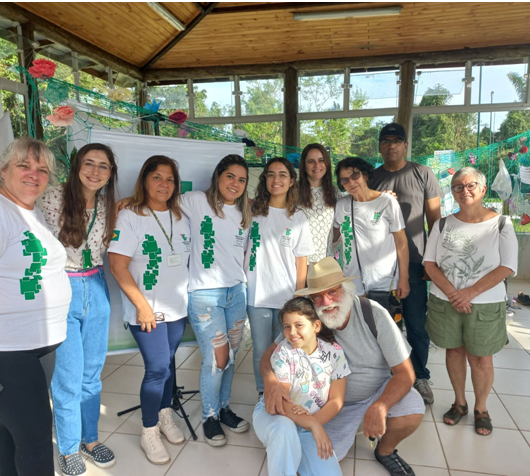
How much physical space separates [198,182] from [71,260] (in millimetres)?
974

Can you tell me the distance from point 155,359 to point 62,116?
1.31 metres

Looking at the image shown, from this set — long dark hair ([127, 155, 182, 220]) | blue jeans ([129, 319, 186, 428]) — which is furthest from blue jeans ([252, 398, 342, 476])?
long dark hair ([127, 155, 182, 220])

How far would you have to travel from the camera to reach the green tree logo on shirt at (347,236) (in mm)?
2463

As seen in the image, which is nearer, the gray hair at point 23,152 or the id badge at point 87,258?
→ the gray hair at point 23,152

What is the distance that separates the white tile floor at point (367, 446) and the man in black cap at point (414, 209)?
0.36 metres

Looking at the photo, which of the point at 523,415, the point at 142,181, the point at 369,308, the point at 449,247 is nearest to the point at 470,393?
the point at 523,415

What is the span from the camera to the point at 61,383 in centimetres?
185

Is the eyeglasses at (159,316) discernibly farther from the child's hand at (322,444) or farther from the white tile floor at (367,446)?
the child's hand at (322,444)

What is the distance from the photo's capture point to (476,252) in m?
2.17

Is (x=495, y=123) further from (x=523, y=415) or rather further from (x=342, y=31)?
(x=523, y=415)

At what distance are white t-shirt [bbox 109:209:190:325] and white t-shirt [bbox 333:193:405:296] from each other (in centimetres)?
104

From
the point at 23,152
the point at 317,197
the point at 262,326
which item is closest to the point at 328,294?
the point at 262,326

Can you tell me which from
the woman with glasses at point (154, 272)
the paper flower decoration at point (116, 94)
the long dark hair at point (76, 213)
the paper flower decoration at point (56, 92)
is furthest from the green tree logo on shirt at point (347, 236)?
the paper flower decoration at point (56, 92)

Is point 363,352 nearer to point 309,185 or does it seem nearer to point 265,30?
point 309,185
